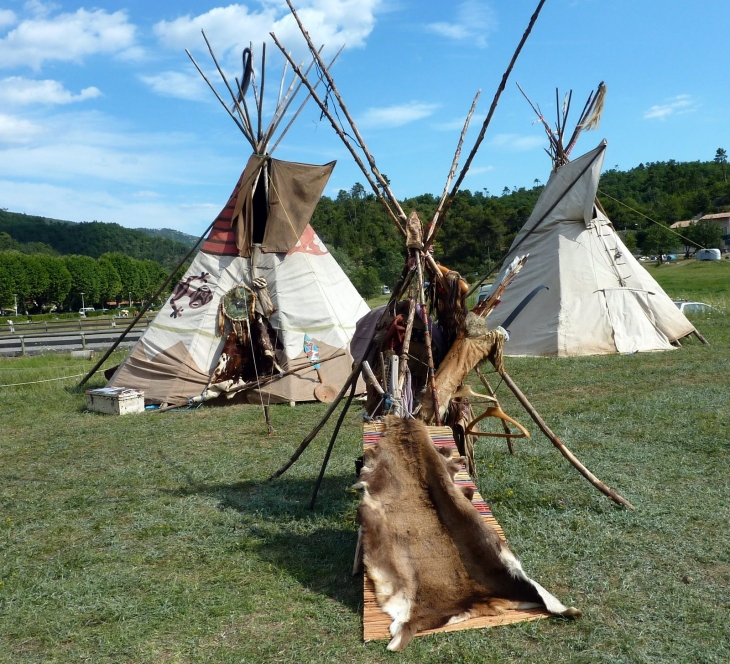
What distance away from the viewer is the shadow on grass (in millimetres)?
3746

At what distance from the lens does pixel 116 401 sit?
28.2ft

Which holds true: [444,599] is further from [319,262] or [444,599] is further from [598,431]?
[319,262]

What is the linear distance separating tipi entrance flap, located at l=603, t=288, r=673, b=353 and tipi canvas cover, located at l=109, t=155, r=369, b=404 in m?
4.90

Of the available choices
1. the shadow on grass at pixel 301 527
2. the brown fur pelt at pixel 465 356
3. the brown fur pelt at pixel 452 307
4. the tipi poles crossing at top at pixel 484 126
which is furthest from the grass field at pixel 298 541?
the tipi poles crossing at top at pixel 484 126

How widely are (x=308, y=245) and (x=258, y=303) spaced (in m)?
1.23

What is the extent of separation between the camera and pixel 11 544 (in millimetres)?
4504

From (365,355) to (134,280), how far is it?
68529mm

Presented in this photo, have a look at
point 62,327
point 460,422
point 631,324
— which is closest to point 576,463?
point 460,422

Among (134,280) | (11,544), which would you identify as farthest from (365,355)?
A: (134,280)

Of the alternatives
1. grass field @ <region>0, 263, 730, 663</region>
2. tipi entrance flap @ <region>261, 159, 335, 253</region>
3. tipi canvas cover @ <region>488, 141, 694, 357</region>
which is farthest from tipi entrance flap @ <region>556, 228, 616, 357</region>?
tipi entrance flap @ <region>261, 159, 335, 253</region>

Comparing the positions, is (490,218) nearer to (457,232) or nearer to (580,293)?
(457,232)

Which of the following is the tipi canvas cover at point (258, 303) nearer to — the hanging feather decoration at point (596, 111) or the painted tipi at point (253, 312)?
the painted tipi at point (253, 312)

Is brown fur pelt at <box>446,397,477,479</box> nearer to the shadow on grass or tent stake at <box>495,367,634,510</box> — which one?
tent stake at <box>495,367,634,510</box>

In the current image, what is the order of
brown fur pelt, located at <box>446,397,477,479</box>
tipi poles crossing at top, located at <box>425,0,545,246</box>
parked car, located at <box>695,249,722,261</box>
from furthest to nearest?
parked car, located at <box>695,249,722,261</box>
brown fur pelt, located at <box>446,397,477,479</box>
tipi poles crossing at top, located at <box>425,0,545,246</box>
